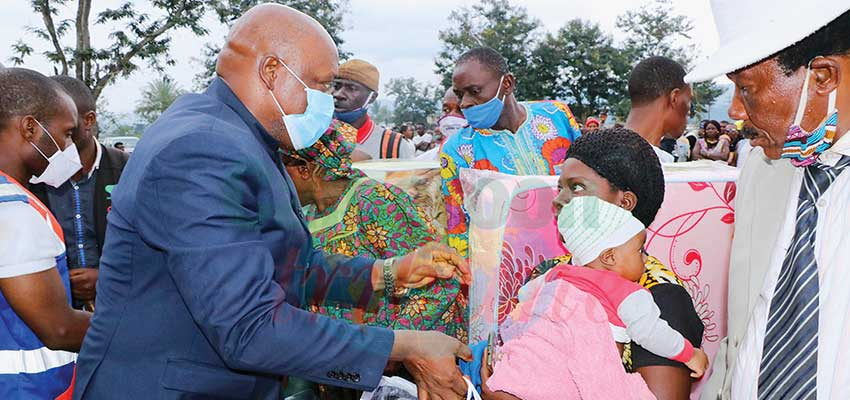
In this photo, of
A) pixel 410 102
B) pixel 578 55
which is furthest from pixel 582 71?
pixel 410 102

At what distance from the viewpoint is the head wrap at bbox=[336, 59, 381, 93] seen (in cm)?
495

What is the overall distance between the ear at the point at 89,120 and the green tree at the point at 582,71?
29.2 metres

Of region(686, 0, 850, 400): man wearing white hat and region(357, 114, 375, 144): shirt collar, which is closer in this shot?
region(686, 0, 850, 400): man wearing white hat

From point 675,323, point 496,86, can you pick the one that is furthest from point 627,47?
point 675,323

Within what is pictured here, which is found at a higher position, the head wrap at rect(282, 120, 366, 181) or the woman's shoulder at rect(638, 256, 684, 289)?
the head wrap at rect(282, 120, 366, 181)

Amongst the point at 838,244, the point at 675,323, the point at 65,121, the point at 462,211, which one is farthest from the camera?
the point at 462,211

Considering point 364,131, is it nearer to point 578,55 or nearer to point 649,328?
point 649,328

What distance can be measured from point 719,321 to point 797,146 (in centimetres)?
124

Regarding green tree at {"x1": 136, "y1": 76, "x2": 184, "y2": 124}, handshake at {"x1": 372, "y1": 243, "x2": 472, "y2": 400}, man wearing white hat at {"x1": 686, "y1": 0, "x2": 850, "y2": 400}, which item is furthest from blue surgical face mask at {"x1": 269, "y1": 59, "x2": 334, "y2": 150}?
green tree at {"x1": 136, "y1": 76, "x2": 184, "y2": 124}

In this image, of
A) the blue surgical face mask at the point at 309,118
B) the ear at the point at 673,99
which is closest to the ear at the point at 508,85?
the ear at the point at 673,99

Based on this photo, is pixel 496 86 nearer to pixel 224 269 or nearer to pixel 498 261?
pixel 498 261

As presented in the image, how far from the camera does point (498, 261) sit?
248 centimetres

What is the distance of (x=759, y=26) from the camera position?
144cm

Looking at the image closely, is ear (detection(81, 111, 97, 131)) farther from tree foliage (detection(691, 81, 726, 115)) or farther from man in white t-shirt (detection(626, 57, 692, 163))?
tree foliage (detection(691, 81, 726, 115))
